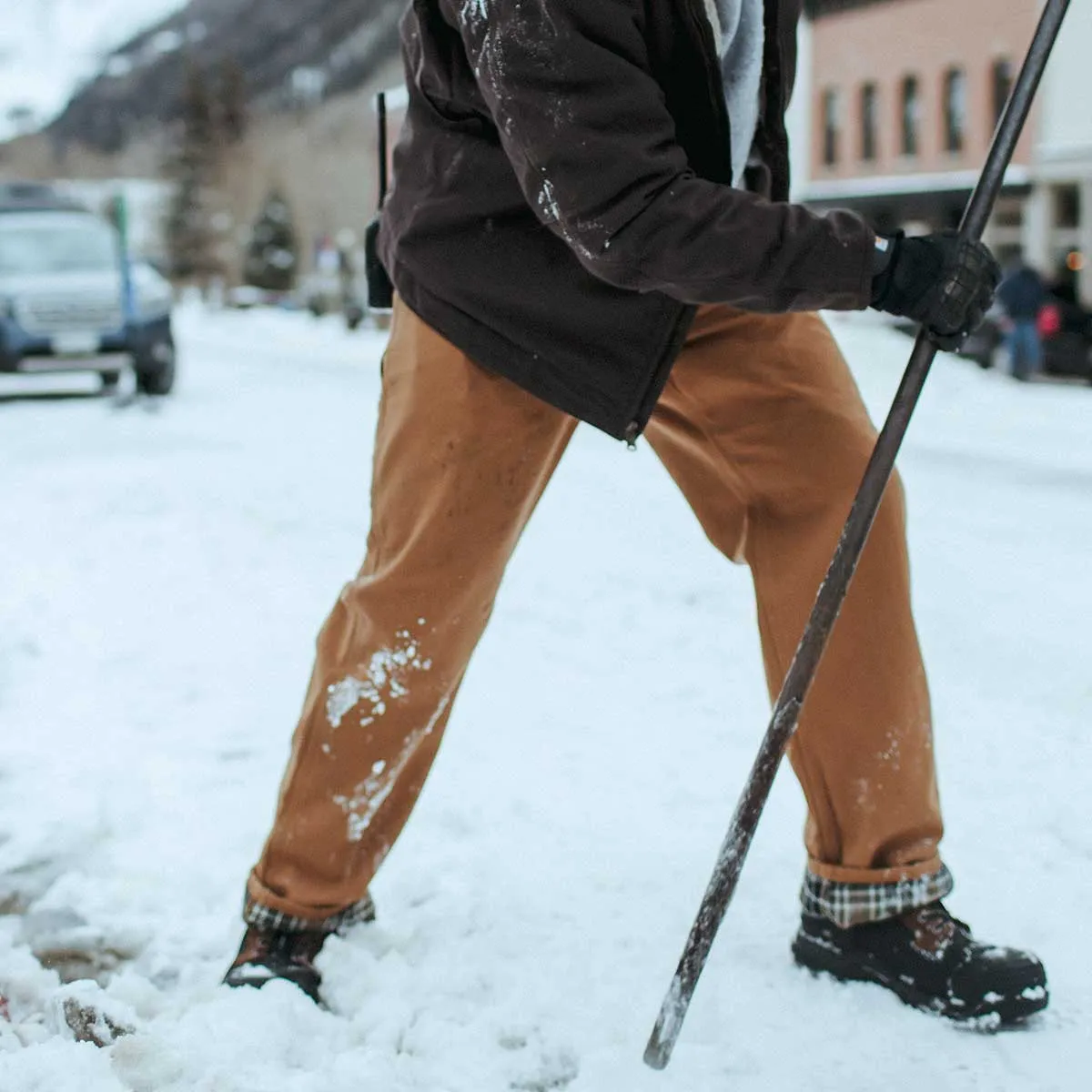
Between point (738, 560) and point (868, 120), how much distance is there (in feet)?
107

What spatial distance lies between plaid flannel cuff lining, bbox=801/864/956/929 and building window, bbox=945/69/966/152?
30.1 meters

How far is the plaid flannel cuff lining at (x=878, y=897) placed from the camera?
2.15 m

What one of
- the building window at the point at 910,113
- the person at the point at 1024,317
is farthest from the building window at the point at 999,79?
the person at the point at 1024,317

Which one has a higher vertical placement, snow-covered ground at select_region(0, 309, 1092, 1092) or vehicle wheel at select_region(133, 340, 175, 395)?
snow-covered ground at select_region(0, 309, 1092, 1092)

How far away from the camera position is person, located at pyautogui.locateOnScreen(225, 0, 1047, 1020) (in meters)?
1.88

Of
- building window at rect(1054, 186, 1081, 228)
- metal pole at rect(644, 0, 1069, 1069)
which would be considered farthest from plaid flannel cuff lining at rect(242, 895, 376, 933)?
building window at rect(1054, 186, 1081, 228)

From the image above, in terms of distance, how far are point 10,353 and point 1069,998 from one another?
12.3 m

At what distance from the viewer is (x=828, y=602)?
2021mm

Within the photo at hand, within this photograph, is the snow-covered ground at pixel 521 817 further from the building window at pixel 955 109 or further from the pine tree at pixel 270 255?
the pine tree at pixel 270 255

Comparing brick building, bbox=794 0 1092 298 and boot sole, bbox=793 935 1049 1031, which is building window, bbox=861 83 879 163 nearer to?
brick building, bbox=794 0 1092 298

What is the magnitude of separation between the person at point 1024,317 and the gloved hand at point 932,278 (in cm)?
1518

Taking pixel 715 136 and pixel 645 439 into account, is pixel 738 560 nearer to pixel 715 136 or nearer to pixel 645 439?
pixel 645 439

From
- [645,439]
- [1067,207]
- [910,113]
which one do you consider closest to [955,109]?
[910,113]

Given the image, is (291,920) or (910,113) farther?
(910,113)
